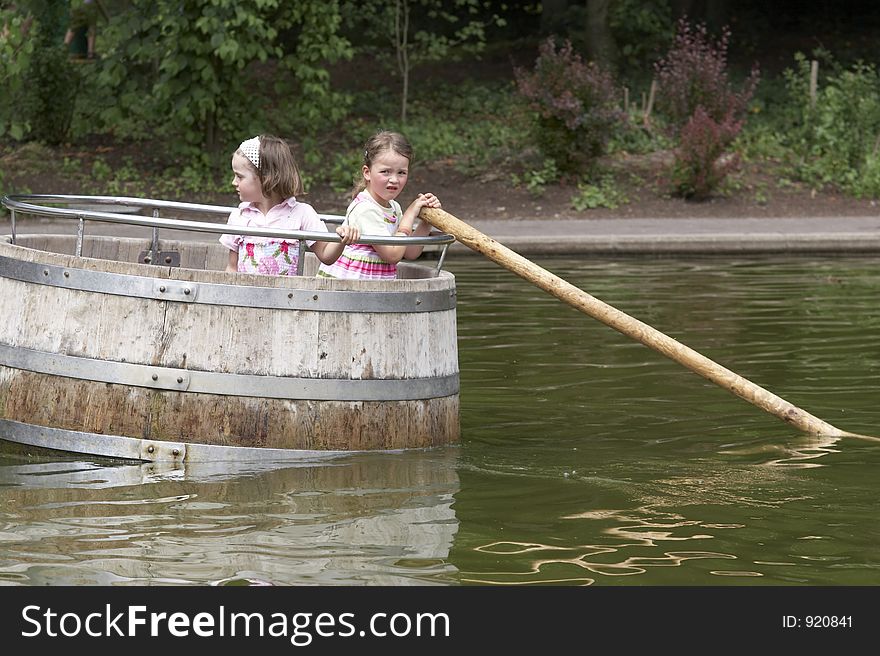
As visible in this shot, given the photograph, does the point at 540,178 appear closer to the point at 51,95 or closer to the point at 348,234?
the point at 51,95

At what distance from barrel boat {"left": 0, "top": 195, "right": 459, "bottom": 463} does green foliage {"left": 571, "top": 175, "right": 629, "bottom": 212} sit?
39.2 feet

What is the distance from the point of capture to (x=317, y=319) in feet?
20.6

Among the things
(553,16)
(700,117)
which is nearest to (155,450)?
(700,117)

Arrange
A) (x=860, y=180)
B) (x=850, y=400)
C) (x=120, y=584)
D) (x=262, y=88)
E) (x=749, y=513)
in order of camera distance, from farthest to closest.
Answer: (x=262, y=88) → (x=860, y=180) → (x=850, y=400) → (x=749, y=513) → (x=120, y=584)

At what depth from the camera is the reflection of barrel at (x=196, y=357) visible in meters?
6.20

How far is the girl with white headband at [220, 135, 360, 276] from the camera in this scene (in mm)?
6695

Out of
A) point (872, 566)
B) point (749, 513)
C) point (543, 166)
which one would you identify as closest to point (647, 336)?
point (749, 513)

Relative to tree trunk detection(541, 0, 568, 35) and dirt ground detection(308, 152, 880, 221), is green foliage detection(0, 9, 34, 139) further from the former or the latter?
tree trunk detection(541, 0, 568, 35)

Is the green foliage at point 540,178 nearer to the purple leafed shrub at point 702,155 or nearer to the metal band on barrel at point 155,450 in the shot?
the purple leafed shrub at point 702,155

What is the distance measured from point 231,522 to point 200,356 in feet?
Answer: 2.78

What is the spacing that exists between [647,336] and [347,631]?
3117mm

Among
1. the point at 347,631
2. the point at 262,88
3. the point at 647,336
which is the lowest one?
the point at 347,631

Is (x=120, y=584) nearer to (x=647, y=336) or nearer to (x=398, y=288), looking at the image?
(x=398, y=288)

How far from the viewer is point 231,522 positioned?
567cm
